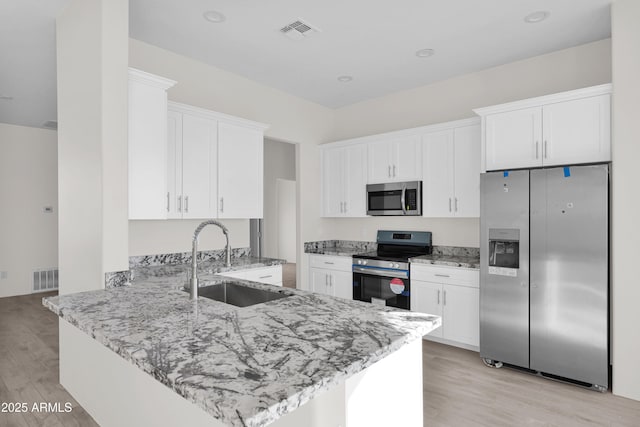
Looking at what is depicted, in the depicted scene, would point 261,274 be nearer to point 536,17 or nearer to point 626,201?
point 626,201

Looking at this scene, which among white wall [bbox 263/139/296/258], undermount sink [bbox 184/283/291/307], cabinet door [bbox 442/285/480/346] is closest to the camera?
undermount sink [bbox 184/283/291/307]

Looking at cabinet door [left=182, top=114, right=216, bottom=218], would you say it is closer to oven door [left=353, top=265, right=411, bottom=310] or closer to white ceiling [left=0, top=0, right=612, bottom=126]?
white ceiling [left=0, top=0, right=612, bottom=126]

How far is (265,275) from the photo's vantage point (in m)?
3.50

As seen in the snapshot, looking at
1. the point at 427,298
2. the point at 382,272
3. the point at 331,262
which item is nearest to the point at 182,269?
the point at 331,262

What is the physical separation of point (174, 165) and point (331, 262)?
7.35 ft

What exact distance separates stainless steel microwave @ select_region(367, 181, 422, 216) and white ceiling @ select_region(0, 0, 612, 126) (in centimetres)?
123

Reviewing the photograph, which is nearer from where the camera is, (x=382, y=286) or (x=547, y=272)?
(x=547, y=272)

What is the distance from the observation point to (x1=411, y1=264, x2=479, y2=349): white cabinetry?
3.49 m

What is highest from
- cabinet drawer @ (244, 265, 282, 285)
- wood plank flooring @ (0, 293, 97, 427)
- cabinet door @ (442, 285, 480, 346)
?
cabinet drawer @ (244, 265, 282, 285)

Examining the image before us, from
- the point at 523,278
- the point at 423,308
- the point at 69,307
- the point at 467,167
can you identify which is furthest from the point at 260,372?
the point at 467,167

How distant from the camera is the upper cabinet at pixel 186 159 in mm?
2596

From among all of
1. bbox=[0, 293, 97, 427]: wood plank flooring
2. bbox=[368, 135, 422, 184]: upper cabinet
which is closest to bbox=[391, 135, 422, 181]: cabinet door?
bbox=[368, 135, 422, 184]: upper cabinet

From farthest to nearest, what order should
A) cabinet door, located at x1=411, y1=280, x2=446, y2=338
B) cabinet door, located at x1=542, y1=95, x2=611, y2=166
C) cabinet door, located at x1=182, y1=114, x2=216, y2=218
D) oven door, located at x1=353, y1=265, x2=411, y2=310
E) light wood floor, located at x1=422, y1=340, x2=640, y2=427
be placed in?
1. oven door, located at x1=353, y1=265, x2=411, y2=310
2. cabinet door, located at x1=411, y1=280, x2=446, y2=338
3. cabinet door, located at x1=182, y1=114, x2=216, y2=218
4. cabinet door, located at x1=542, y1=95, x2=611, y2=166
5. light wood floor, located at x1=422, y1=340, x2=640, y2=427

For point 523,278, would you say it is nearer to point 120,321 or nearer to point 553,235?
point 553,235
